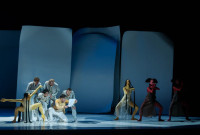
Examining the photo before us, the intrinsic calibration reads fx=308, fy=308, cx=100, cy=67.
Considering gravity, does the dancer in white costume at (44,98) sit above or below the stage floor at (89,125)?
above

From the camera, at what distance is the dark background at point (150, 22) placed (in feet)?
33.3

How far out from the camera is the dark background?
1014 centimetres

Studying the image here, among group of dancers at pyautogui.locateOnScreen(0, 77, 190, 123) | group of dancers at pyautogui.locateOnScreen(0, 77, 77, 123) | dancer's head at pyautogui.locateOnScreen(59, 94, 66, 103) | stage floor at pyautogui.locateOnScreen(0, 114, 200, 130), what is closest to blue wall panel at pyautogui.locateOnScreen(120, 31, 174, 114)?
group of dancers at pyautogui.locateOnScreen(0, 77, 190, 123)

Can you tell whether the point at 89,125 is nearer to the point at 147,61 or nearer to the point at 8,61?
the point at 147,61

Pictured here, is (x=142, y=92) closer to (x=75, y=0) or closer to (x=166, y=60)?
(x=166, y=60)

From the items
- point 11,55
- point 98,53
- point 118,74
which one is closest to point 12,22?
point 11,55

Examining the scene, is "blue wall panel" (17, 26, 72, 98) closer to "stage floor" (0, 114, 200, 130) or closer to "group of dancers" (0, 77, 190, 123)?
"group of dancers" (0, 77, 190, 123)

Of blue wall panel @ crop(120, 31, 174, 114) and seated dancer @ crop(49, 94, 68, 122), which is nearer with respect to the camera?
seated dancer @ crop(49, 94, 68, 122)

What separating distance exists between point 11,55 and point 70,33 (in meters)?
3.18

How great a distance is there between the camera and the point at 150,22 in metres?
10.6

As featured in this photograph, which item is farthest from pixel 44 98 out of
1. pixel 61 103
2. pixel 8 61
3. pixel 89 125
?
pixel 8 61

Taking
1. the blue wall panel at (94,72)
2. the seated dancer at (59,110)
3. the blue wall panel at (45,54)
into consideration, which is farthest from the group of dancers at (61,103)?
the blue wall panel at (94,72)

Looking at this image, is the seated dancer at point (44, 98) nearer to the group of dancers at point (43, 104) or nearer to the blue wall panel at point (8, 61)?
the group of dancers at point (43, 104)

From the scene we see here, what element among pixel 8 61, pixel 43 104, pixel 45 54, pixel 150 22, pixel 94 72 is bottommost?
pixel 43 104
